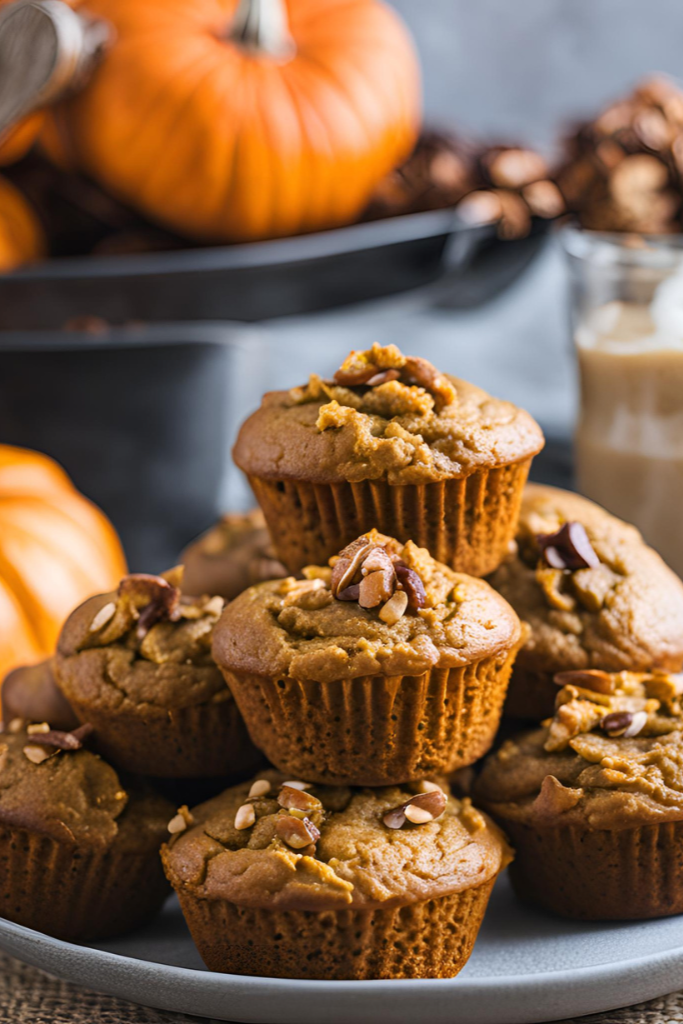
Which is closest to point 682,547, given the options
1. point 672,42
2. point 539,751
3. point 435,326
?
point 539,751

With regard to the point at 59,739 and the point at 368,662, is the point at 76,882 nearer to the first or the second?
the point at 59,739

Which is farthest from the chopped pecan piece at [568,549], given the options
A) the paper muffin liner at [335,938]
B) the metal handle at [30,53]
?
the metal handle at [30,53]

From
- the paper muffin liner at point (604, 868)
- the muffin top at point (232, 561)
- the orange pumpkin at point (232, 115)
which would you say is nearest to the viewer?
the paper muffin liner at point (604, 868)

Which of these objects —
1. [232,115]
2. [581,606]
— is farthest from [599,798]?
[232,115]

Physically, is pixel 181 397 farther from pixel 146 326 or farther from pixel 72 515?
pixel 72 515

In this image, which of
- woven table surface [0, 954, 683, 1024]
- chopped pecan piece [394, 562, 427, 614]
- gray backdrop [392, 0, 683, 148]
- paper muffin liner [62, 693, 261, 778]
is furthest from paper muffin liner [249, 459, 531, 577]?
gray backdrop [392, 0, 683, 148]

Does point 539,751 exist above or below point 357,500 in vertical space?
below

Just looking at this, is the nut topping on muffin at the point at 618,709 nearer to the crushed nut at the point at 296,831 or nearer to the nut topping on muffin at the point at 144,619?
the crushed nut at the point at 296,831
